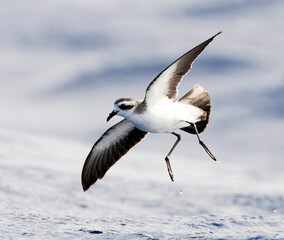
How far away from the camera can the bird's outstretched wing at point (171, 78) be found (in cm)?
1080

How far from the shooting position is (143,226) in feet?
68.1

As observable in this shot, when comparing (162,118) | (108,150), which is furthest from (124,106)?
(108,150)

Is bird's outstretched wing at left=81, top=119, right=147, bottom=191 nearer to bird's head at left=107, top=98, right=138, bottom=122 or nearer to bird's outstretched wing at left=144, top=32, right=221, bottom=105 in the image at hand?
bird's head at left=107, top=98, right=138, bottom=122

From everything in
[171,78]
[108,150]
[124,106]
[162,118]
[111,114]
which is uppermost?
[171,78]

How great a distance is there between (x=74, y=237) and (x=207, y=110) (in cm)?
933

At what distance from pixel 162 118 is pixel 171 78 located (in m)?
0.91

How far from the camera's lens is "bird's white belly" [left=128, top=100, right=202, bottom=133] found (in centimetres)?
1147

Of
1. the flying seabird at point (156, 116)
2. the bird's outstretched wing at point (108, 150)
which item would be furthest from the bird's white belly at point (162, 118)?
the bird's outstretched wing at point (108, 150)

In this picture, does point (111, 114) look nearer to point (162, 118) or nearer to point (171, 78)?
point (162, 118)

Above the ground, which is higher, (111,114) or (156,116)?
(111,114)

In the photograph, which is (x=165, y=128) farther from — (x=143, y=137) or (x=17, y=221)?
(x=17, y=221)

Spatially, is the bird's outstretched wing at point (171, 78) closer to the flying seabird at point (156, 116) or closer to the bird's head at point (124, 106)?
the flying seabird at point (156, 116)

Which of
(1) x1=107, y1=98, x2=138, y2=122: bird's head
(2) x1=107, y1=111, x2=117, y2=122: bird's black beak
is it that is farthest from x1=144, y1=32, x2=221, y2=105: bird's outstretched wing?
(2) x1=107, y1=111, x2=117, y2=122: bird's black beak

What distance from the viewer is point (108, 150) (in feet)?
45.9
